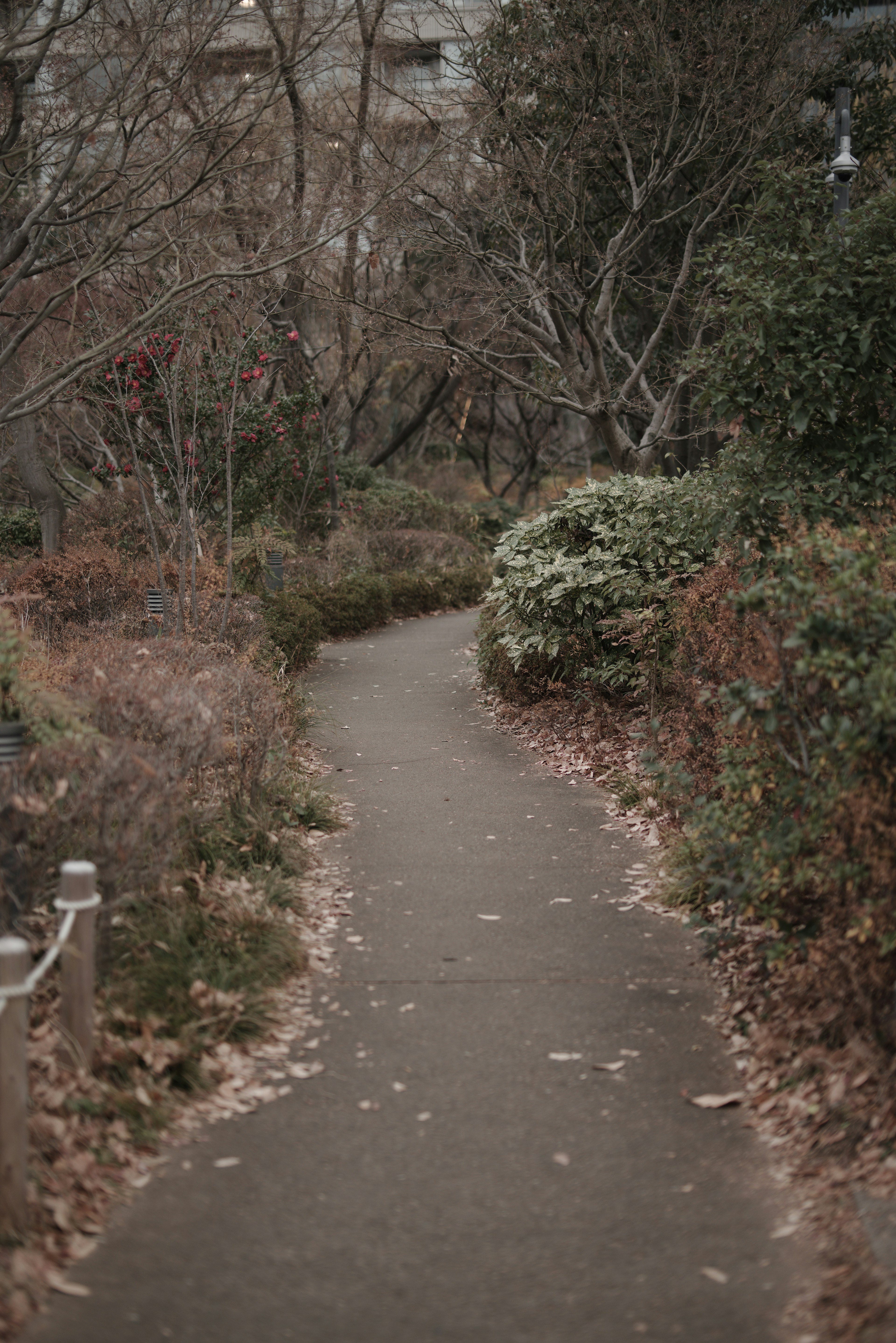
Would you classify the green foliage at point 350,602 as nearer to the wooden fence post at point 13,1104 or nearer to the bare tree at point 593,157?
the bare tree at point 593,157

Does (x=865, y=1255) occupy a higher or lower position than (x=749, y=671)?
lower

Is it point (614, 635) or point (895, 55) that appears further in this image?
point (895, 55)

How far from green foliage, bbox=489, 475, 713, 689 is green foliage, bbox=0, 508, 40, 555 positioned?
11930 millimetres

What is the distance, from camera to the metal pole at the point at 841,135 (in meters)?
7.81

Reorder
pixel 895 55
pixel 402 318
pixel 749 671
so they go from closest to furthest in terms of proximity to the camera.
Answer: pixel 749 671 → pixel 402 318 → pixel 895 55

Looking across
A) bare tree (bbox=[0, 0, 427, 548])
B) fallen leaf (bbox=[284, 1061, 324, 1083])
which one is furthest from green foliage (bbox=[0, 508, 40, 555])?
fallen leaf (bbox=[284, 1061, 324, 1083])

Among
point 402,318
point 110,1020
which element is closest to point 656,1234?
point 110,1020

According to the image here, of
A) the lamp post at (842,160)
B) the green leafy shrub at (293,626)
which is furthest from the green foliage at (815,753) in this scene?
the green leafy shrub at (293,626)

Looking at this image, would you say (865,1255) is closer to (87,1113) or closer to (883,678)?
(883,678)

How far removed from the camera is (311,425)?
17.3m

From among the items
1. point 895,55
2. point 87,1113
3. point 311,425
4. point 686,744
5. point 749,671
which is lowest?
point 87,1113

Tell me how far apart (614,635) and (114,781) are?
511 cm

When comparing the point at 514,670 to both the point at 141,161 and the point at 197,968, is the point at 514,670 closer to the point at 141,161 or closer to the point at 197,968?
the point at 141,161

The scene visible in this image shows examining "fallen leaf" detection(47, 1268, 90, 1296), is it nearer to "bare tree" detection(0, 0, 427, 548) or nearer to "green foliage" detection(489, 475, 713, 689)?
"bare tree" detection(0, 0, 427, 548)
